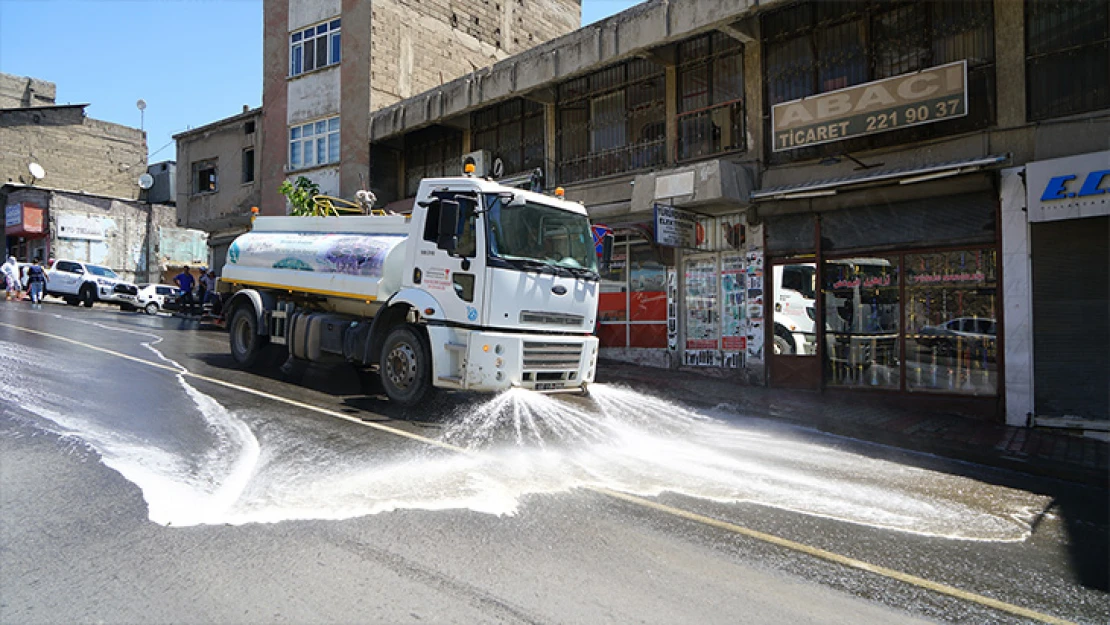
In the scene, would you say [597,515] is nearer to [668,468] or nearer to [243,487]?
[668,468]

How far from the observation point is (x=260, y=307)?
1170 cm

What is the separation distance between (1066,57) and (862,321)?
16.7 ft

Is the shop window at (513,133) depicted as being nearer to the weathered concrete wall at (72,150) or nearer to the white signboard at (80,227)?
the white signboard at (80,227)

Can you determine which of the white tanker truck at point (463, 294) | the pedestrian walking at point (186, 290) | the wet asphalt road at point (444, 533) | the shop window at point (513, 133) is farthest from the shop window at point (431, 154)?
the wet asphalt road at point (444, 533)

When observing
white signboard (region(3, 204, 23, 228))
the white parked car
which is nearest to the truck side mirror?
the white parked car

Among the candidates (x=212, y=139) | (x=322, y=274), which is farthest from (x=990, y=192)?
(x=212, y=139)

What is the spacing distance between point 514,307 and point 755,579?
15.5ft

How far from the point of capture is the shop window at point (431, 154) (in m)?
21.5

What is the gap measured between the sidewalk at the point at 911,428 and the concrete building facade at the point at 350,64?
14.3 m

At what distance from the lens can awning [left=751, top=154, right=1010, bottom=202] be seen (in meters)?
10.6

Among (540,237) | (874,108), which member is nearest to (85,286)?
(540,237)

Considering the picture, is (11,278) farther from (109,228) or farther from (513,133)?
(513,133)

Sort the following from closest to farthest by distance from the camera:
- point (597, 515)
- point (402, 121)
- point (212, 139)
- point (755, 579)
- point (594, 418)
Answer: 1. point (755, 579)
2. point (597, 515)
3. point (594, 418)
4. point (402, 121)
5. point (212, 139)

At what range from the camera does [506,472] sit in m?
6.08
